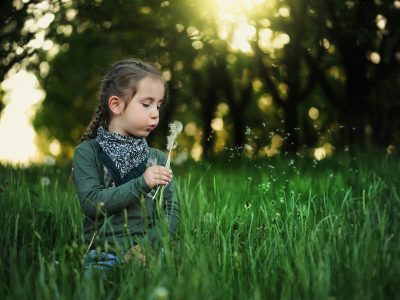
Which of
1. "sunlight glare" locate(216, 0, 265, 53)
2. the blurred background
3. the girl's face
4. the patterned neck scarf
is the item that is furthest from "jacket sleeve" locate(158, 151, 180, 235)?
"sunlight glare" locate(216, 0, 265, 53)

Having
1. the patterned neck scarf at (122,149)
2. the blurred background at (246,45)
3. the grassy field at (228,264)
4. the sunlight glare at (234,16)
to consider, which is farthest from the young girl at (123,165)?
the sunlight glare at (234,16)

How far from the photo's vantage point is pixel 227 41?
9.83m

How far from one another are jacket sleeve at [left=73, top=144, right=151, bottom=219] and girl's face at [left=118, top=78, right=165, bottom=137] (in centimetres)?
26

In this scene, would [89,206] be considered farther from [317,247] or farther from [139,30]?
[139,30]

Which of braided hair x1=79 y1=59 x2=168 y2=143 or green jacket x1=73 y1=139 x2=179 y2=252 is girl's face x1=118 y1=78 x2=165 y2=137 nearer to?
braided hair x1=79 y1=59 x2=168 y2=143

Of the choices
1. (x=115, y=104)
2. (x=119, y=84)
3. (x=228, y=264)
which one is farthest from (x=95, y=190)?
(x=228, y=264)

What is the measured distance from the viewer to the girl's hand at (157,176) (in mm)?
3115

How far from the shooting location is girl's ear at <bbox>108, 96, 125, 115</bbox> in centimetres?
354

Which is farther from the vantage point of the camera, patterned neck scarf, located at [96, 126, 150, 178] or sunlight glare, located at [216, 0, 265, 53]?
sunlight glare, located at [216, 0, 265, 53]

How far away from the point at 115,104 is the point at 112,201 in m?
0.62

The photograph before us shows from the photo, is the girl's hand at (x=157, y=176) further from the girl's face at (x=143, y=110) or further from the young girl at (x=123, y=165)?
the girl's face at (x=143, y=110)

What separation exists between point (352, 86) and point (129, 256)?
6.97 meters

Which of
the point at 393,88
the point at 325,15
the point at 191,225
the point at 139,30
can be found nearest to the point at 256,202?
the point at 191,225

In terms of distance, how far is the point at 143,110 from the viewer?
3.45 metres
